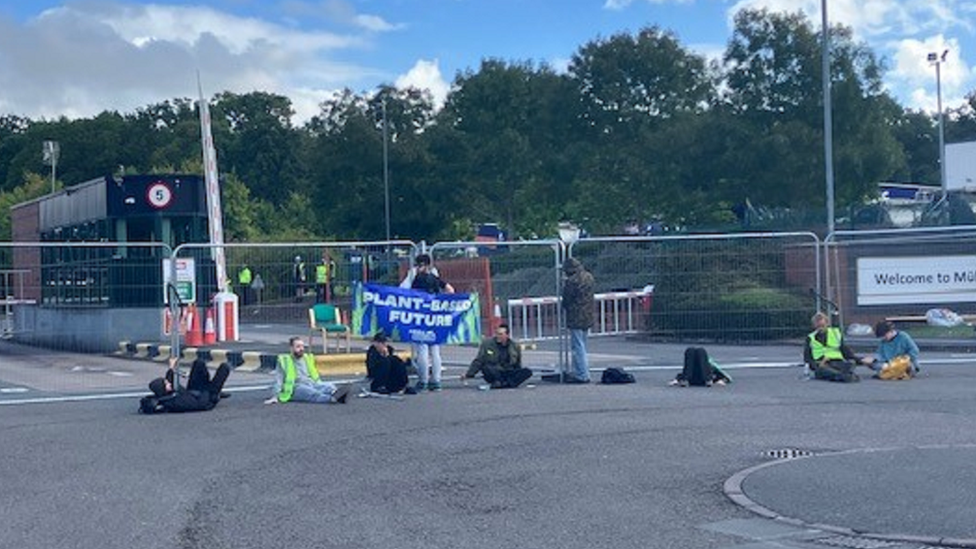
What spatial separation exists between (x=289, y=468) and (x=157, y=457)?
1.57m

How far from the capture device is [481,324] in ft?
70.3

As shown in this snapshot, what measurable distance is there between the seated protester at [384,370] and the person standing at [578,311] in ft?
8.66

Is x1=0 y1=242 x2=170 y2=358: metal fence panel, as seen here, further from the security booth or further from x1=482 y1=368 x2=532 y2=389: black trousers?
x1=482 y1=368 x2=532 y2=389: black trousers

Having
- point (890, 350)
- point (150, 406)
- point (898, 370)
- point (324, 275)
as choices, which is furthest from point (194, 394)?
point (890, 350)

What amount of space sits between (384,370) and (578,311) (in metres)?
3.04

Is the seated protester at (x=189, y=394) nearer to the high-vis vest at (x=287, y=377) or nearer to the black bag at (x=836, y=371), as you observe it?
the high-vis vest at (x=287, y=377)

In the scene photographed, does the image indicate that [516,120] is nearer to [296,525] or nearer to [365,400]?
[365,400]

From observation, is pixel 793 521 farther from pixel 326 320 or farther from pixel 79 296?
pixel 79 296

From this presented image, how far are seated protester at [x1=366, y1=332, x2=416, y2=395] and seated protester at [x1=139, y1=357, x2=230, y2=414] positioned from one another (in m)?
1.96

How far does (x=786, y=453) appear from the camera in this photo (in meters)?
13.0

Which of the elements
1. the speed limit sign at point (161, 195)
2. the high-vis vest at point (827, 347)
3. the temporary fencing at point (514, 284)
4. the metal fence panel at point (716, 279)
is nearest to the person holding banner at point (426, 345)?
the temporary fencing at point (514, 284)

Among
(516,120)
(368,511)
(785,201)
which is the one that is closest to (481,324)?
(368,511)

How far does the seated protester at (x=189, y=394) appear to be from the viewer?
17.1 m

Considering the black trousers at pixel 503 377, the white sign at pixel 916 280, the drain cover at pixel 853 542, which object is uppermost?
the white sign at pixel 916 280
